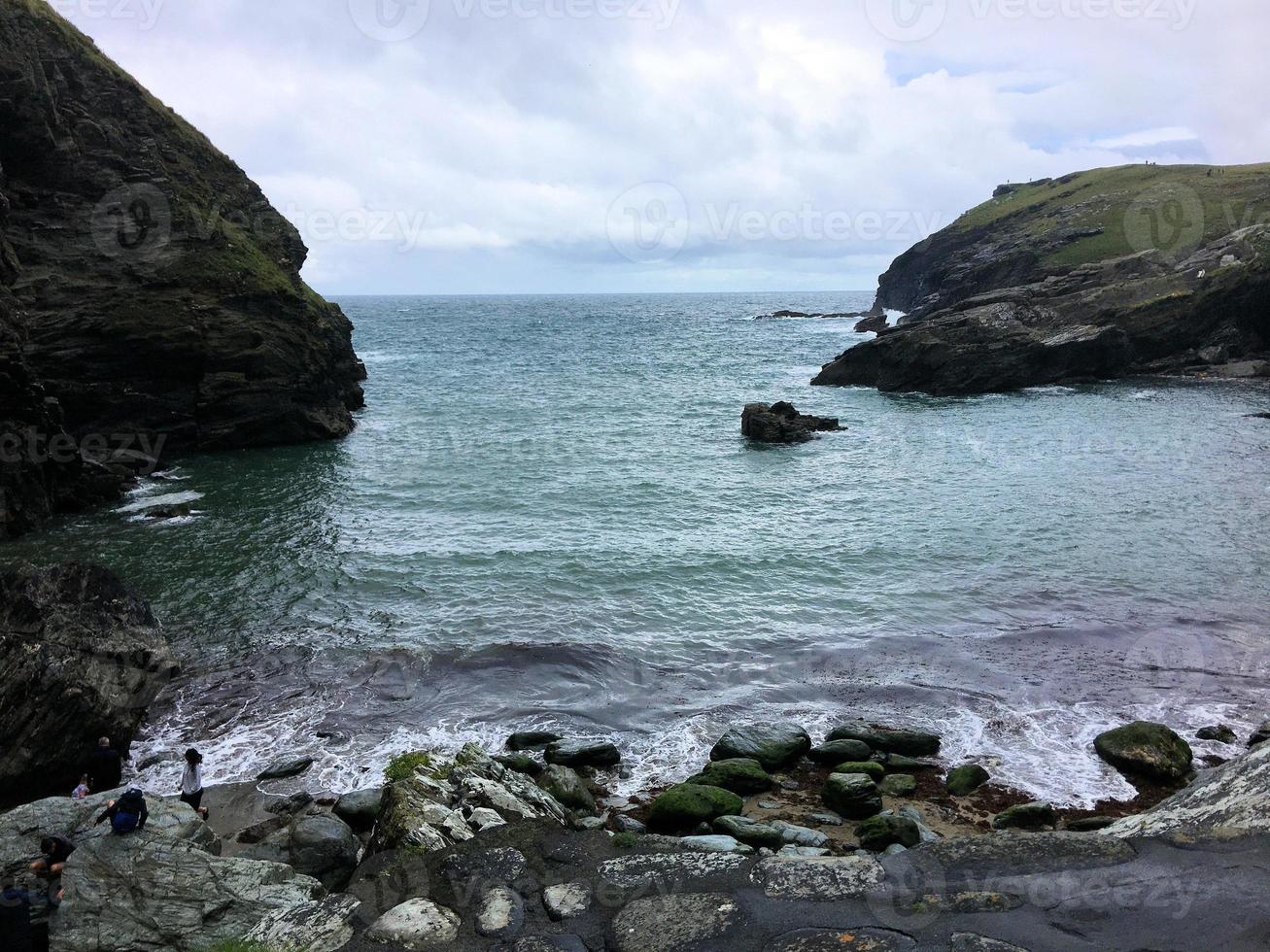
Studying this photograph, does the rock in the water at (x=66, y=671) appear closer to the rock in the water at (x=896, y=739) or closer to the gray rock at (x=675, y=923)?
the gray rock at (x=675, y=923)

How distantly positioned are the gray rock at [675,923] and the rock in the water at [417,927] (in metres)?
1.79

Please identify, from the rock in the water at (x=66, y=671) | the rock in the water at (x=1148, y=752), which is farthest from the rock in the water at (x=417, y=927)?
the rock in the water at (x=1148, y=752)

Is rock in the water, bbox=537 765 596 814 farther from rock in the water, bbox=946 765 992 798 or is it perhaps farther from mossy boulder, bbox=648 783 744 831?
rock in the water, bbox=946 765 992 798

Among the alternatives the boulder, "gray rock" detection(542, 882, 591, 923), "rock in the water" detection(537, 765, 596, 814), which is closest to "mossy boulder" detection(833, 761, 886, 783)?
"rock in the water" detection(537, 765, 596, 814)

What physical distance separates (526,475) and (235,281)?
70.4 ft

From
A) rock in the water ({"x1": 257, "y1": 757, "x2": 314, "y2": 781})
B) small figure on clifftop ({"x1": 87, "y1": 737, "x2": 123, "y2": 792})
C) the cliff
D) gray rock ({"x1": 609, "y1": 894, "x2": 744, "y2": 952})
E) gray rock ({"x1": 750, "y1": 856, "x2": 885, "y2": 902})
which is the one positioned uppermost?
the cliff

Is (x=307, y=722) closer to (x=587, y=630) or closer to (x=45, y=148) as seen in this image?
(x=587, y=630)

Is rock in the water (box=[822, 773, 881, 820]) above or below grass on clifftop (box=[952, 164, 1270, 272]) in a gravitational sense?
below

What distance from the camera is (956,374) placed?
73.8 metres

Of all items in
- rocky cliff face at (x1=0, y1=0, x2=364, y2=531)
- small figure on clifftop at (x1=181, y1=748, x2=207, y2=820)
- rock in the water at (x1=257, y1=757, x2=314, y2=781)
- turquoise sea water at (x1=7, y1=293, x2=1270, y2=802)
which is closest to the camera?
small figure on clifftop at (x1=181, y1=748, x2=207, y2=820)

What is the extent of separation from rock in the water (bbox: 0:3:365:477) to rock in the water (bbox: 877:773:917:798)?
131 feet

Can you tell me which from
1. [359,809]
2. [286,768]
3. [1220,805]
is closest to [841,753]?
[1220,805]

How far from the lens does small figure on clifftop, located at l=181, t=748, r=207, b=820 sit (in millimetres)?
15680

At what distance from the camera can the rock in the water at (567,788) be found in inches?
620
